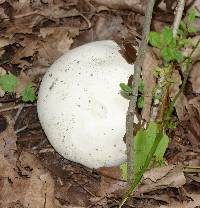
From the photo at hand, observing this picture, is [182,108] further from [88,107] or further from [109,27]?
[109,27]

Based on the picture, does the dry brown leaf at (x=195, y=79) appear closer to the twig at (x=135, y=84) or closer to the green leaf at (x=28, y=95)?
the twig at (x=135, y=84)

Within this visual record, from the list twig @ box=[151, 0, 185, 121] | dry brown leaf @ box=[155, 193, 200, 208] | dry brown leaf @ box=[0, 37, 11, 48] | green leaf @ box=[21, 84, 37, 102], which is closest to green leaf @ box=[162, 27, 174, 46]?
twig @ box=[151, 0, 185, 121]

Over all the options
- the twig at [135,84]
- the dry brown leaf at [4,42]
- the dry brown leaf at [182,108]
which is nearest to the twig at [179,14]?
the twig at [135,84]

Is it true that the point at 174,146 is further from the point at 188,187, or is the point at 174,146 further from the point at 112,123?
the point at 112,123

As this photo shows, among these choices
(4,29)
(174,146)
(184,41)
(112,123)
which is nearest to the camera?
(184,41)

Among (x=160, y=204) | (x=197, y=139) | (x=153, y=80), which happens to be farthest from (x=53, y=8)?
(x=160, y=204)

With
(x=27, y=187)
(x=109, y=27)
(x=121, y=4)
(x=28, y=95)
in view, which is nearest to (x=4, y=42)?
(x=28, y=95)
